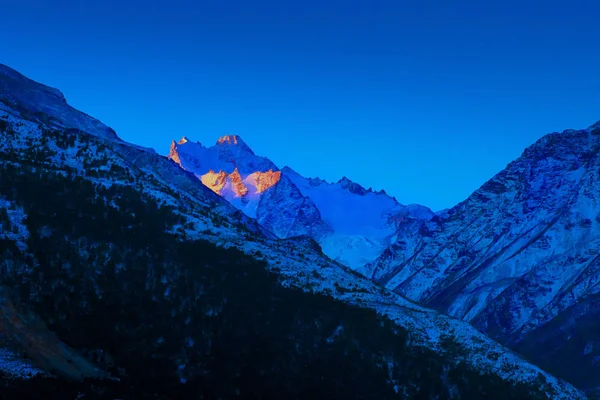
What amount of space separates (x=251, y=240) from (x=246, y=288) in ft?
55.0

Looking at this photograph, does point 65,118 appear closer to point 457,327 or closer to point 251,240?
point 251,240

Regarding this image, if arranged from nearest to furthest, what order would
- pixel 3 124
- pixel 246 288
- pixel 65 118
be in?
pixel 246 288 → pixel 3 124 → pixel 65 118

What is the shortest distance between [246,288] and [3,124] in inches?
1778

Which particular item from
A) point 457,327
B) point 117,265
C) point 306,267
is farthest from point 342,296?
point 117,265

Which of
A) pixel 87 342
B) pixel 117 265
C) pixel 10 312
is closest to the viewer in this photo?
pixel 10 312

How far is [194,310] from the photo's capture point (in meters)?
77.5

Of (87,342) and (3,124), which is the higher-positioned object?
(3,124)

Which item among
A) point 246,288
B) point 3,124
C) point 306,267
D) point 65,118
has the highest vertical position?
point 65,118

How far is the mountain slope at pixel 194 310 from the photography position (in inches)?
2741

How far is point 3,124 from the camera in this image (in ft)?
348

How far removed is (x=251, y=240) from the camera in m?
101

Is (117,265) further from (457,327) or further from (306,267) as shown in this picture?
(457,327)

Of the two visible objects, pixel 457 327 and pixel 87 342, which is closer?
pixel 87 342

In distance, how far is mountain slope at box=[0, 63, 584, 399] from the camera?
69625mm
